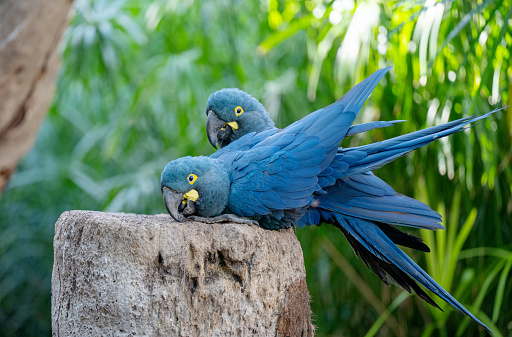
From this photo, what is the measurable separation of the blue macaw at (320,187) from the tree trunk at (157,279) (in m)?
0.09

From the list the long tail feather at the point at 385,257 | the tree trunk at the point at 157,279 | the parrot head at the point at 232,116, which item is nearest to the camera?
the tree trunk at the point at 157,279

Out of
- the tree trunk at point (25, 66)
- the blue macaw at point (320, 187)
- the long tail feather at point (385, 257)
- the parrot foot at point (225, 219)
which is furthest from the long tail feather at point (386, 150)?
the tree trunk at point (25, 66)

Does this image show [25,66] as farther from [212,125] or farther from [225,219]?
[225,219]

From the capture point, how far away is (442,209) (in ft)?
7.69

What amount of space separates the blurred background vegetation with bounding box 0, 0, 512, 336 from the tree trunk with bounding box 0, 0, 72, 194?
99 cm

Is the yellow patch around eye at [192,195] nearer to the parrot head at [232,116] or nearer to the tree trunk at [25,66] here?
the parrot head at [232,116]

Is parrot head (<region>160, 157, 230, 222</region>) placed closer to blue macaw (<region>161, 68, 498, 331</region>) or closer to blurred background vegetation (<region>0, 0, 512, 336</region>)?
blue macaw (<region>161, 68, 498, 331</region>)

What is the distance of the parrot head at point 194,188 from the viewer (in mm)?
1212

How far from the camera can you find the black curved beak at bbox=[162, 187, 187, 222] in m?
1.19

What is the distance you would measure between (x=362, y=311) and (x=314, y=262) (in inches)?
16.8

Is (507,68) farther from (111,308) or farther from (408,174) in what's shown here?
(111,308)

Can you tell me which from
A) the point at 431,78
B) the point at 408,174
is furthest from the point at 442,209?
the point at 431,78

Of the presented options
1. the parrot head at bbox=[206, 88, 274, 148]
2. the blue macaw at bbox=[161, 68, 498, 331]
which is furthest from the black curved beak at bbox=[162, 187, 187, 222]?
the parrot head at bbox=[206, 88, 274, 148]

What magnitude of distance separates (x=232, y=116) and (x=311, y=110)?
1199mm
